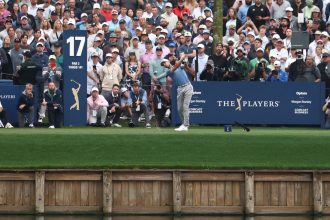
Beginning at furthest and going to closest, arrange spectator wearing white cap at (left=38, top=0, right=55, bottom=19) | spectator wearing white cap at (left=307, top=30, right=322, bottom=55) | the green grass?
1. spectator wearing white cap at (left=38, top=0, right=55, bottom=19)
2. spectator wearing white cap at (left=307, top=30, right=322, bottom=55)
3. the green grass

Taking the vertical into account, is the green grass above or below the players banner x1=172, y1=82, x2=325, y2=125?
below

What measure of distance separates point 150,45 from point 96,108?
123 inches

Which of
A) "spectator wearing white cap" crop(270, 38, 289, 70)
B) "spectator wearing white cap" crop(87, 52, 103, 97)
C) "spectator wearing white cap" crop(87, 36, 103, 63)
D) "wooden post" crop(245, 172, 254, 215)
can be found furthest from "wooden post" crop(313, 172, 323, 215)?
"spectator wearing white cap" crop(87, 36, 103, 63)

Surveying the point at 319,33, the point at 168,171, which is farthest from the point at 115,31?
the point at 168,171

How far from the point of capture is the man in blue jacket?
122 ft

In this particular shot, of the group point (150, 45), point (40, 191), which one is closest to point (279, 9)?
point (150, 45)

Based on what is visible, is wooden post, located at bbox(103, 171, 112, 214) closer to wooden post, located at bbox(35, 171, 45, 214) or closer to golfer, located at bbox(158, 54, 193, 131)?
wooden post, located at bbox(35, 171, 45, 214)

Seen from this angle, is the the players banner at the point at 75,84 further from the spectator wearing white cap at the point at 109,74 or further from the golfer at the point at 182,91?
the golfer at the point at 182,91

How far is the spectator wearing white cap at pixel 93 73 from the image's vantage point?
39000 mm

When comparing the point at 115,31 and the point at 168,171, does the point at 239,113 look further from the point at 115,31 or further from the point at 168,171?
the point at 168,171

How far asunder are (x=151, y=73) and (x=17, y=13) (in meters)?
5.49

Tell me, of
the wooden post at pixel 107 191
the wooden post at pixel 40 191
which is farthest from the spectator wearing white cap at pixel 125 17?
the wooden post at pixel 40 191

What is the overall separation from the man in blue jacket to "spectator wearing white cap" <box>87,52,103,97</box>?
180 cm

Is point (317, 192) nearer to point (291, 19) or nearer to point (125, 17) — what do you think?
point (291, 19)
